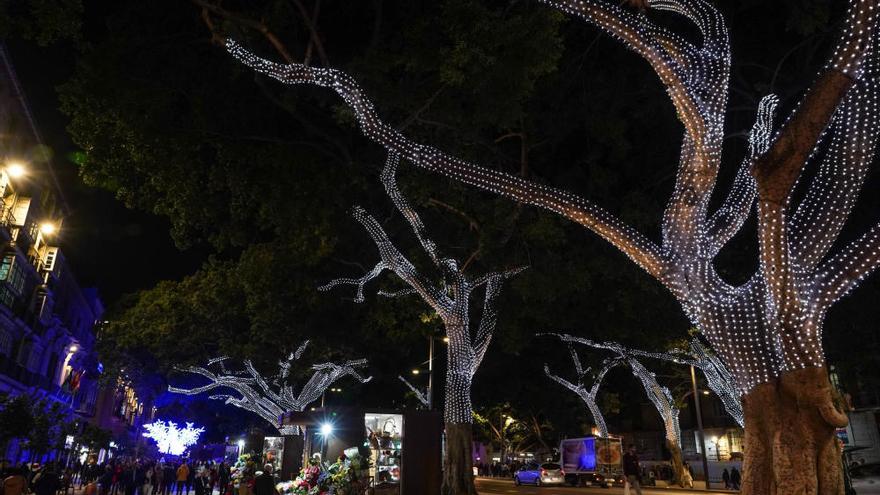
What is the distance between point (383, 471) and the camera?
12852 millimetres

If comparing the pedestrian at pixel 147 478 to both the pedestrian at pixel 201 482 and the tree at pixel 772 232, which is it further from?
the tree at pixel 772 232

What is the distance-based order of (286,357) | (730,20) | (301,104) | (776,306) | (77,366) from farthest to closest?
(77,366) < (286,357) < (301,104) < (730,20) < (776,306)

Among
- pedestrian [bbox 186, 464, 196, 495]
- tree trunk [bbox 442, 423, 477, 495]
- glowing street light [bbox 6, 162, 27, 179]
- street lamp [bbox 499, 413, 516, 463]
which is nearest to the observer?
tree trunk [bbox 442, 423, 477, 495]

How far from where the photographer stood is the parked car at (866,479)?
18.3 meters

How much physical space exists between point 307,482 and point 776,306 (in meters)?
9.74

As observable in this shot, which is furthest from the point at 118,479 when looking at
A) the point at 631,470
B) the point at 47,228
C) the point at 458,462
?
the point at 631,470

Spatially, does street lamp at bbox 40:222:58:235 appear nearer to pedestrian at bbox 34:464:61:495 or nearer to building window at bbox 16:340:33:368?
building window at bbox 16:340:33:368

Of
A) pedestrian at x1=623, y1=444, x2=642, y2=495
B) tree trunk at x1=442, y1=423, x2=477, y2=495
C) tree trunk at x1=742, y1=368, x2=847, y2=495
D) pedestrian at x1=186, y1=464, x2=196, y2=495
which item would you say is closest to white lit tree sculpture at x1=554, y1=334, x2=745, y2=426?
pedestrian at x1=623, y1=444, x2=642, y2=495

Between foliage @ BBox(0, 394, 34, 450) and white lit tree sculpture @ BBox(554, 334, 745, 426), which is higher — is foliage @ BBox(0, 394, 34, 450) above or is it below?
below

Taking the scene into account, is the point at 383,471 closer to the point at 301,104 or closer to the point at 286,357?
the point at 301,104

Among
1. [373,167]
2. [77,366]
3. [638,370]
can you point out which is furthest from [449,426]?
[77,366]

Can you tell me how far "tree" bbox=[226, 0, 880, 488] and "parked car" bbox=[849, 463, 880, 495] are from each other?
592 inches

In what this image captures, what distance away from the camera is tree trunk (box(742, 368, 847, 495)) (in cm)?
644

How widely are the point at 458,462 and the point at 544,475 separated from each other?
66.3 ft
